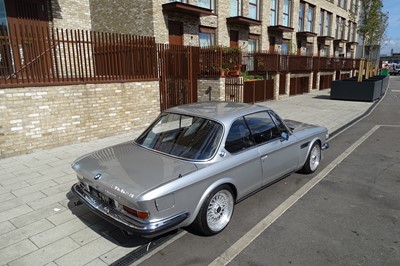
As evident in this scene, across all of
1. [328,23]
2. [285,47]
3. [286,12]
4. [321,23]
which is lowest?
[285,47]

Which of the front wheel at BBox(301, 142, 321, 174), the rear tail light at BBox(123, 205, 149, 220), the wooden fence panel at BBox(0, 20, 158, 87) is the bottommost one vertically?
A: the front wheel at BBox(301, 142, 321, 174)

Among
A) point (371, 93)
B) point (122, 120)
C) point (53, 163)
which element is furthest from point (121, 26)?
point (371, 93)

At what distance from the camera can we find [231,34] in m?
17.2

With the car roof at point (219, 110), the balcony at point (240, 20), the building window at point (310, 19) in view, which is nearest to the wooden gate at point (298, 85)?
the balcony at point (240, 20)

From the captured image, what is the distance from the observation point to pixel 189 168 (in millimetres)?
3162

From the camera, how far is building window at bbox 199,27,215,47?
15359mm

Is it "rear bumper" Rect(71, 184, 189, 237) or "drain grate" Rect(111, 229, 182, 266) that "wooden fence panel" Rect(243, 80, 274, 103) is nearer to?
"drain grate" Rect(111, 229, 182, 266)

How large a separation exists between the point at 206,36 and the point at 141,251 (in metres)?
14.2

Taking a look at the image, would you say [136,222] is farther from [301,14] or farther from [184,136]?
[301,14]

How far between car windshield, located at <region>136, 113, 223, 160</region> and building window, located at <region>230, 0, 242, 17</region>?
1470 centimetres

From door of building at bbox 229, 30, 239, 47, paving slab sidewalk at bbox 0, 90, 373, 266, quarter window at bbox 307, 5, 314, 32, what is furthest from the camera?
quarter window at bbox 307, 5, 314, 32

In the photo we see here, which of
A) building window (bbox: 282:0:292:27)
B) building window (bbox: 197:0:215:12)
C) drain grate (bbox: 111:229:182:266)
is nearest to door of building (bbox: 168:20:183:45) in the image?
building window (bbox: 197:0:215:12)

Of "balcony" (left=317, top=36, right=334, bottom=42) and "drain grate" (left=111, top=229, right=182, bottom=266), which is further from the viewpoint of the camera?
"balcony" (left=317, top=36, right=334, bottom=42)

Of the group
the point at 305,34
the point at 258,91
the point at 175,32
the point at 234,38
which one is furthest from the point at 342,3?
the point at 175,32
